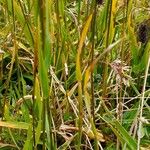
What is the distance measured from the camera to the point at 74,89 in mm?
853

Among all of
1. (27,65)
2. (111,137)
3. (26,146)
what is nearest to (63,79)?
(27,65)

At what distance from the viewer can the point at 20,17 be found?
2.59ft

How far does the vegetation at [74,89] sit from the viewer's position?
0.66m

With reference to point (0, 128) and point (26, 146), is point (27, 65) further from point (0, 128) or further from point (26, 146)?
point (26, 146)

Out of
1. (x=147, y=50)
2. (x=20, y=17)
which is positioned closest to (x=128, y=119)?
(x=147, y=50)

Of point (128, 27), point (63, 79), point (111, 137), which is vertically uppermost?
point (128, 27)

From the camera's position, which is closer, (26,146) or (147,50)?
(26,146)

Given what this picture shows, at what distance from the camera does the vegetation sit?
66cm

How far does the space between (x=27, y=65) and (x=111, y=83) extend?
255 mm

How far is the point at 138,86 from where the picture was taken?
41.5 inches

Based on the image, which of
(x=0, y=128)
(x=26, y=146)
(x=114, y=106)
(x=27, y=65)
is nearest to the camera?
(x=26, y=146)

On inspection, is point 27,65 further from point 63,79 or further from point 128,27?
point 128,27

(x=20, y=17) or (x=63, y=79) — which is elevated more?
(x=20, y=17)

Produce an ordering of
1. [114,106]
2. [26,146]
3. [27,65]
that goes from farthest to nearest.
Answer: [27,65], [114,106], [26,146]
